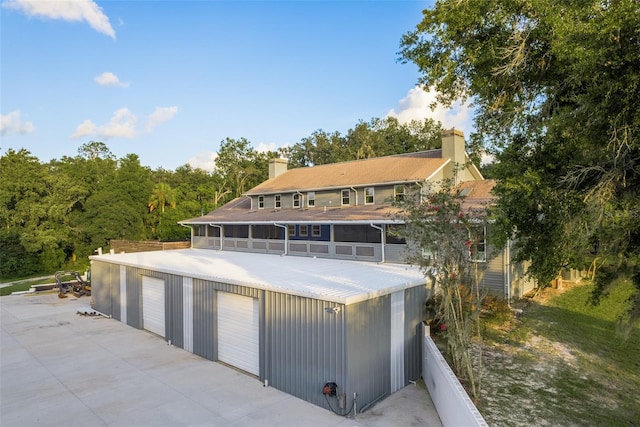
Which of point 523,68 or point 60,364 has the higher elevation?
point 523,68

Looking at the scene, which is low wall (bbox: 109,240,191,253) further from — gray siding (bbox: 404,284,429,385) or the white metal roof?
gray siding (bbox: 404,284,429,385)

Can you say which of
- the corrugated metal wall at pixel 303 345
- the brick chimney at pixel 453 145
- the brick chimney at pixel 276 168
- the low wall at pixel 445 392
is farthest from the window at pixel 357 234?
the corrugated metal wall at pixel 303 345

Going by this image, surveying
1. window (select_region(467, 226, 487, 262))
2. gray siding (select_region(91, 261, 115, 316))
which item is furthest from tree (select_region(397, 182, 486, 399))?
gray siding (select_region(91, 261, 115, 316))

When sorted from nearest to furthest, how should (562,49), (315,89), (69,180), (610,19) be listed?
1. (610,19)
2. (562,49)
3. (315,89)
4. (69,180)

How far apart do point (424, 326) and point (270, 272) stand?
16.4 ft

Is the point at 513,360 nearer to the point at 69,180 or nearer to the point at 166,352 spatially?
the point at 166,352

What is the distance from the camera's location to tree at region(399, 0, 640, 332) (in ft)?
21.3

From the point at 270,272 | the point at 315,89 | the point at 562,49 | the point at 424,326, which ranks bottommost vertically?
the point at 424,326

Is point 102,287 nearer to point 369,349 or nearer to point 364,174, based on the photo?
point 369,349

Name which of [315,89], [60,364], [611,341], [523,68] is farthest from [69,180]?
[611,341]

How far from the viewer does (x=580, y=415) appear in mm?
7172

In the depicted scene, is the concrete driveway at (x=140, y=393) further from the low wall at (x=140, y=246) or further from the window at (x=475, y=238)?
the low wall at (x=140, y=246)

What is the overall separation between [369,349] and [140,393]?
543 centimetres

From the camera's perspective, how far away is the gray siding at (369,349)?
A: 7.76m
